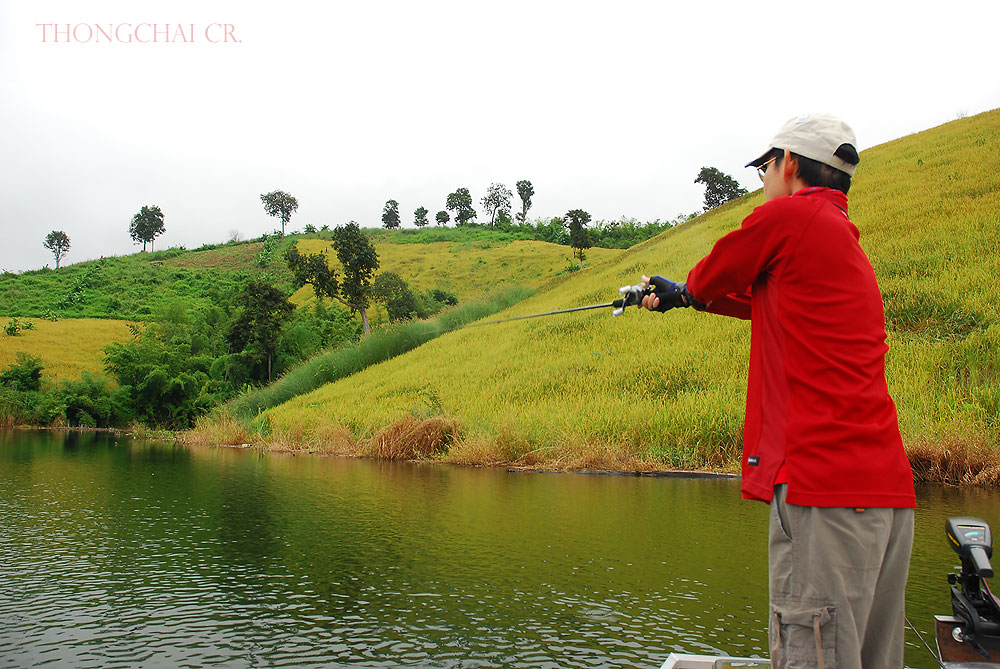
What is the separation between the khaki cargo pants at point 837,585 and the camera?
1.84 metres

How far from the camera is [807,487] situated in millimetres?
1890

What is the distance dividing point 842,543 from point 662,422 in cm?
Result: 932

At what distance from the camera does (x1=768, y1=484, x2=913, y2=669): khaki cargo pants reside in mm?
1838

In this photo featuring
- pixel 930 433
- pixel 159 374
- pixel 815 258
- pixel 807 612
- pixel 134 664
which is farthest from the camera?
pixel 159 374

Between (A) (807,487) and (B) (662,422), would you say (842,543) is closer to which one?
(A) (807,487)

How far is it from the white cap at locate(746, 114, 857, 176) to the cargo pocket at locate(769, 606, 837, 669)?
47.1 inches

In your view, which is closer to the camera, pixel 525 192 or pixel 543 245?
pixel 543 245

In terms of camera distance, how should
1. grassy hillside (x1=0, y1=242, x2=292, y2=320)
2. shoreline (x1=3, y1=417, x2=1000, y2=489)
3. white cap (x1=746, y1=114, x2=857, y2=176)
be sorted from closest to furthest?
white cap (x1=746, y1=114, x2=857, y2=176)
shoreline (x1=3, y1=417, x2=1000, y2=489)
grassy hillside (x1=0, y1=242, x2=292, y2=320)

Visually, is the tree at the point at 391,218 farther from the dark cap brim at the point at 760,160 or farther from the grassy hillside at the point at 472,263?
the dark cap brim at the point at 760,160

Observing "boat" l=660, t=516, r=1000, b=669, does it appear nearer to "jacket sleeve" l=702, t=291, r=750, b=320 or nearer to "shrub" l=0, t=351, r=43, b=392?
"jacket sleeve" l=702, t=291, r=750, b=320

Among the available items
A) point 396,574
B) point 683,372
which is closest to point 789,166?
point 396,574

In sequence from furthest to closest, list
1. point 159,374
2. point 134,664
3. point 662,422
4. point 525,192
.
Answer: point 525,192
point 159,374
point 662,422
point 134,664

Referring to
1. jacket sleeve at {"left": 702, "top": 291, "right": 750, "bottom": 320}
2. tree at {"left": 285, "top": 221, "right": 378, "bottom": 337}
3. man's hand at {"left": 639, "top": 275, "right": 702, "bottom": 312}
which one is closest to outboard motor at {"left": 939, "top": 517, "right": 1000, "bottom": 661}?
jacket sleeve at {"left": 702, "top": 291, "right": 750, "bottom": 320}

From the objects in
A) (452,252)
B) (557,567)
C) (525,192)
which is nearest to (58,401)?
(557,567)
